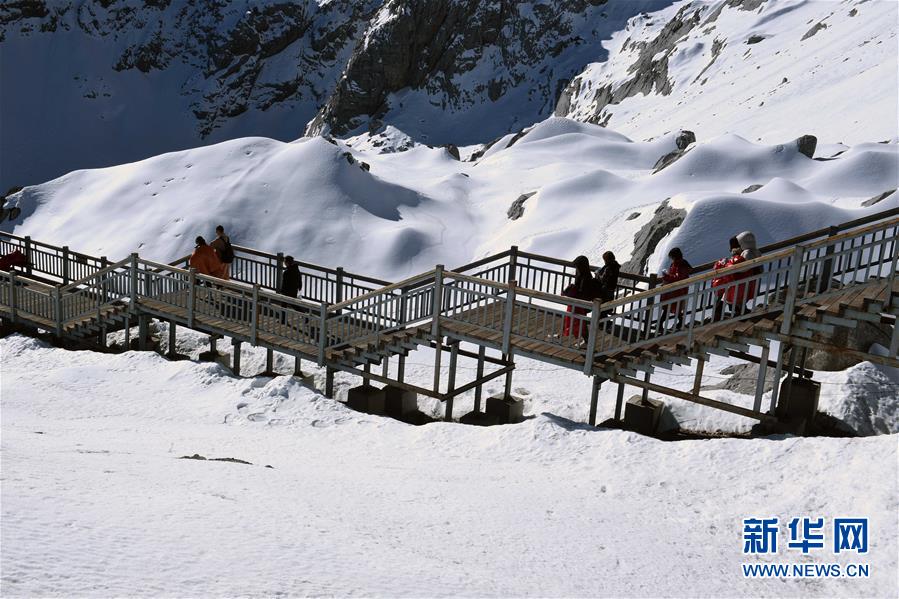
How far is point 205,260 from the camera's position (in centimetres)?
1720

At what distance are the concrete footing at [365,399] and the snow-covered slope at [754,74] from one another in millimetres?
31232

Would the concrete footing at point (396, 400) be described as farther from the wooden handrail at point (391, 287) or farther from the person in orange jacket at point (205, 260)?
the person in orange jacket at point (205, 260)

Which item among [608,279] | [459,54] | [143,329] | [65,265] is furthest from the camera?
[459,54]

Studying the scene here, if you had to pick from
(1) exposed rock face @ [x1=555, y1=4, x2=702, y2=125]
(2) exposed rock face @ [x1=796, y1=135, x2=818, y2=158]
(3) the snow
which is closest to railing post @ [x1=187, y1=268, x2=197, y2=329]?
(3) the snow

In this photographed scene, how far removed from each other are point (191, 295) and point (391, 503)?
8.74 m

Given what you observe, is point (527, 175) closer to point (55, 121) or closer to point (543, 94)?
point (543, 94)

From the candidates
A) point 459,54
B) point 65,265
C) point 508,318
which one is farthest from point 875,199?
point 459,54

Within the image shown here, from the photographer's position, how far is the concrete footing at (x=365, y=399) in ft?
48.4

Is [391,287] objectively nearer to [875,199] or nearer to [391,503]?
[391,503]

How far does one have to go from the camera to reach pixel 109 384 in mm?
14961

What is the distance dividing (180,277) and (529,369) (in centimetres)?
755

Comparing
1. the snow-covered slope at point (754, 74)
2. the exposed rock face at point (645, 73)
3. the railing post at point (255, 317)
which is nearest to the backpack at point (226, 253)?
the railing post at point (255, 317)

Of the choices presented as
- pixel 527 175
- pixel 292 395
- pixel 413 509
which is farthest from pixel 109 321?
pixel 527 175

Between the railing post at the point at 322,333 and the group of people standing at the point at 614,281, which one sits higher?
the group of people standing at the point at 614,281
